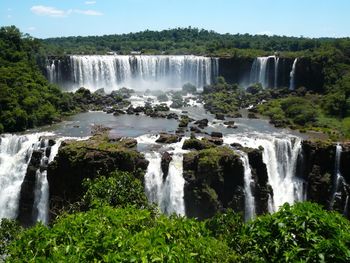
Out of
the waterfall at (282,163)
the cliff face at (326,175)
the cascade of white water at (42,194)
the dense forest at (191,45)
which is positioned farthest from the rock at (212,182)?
the dense forest at (191,45)

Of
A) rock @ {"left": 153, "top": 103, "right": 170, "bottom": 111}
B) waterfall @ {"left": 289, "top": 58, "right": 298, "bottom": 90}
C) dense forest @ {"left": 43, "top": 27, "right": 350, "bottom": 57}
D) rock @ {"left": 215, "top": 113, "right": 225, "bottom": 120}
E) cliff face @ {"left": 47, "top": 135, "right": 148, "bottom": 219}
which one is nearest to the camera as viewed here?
cliff face @ {"left": 47, "top": 135, "right": 148, "bottom": 219}

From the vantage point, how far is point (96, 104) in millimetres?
45281

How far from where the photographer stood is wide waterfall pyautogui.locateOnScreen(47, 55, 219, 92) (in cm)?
5138

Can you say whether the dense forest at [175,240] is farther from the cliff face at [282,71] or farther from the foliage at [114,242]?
the cliff face at [282,71]

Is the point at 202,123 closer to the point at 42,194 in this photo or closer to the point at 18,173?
the point at 42,194

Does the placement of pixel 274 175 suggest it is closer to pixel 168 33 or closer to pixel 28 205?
pixel 28 205

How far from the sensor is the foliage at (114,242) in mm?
7656

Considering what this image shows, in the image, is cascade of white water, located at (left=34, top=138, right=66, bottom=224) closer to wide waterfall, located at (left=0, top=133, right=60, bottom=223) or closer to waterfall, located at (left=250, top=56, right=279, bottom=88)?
wide waterfall, located at (left=0, top=133, right=60, bottom=223)

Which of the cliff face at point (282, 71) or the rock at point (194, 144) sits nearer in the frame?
the rock at point (194, 144)

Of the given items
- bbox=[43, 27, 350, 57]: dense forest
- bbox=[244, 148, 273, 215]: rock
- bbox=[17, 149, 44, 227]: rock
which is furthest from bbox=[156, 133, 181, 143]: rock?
bbox=[43, 27, 350, 57]: dense forest

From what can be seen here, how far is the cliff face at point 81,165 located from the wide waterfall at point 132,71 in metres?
A: 24.5

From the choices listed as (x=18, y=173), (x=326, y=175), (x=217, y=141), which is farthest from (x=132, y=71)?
(x=326, y=175)

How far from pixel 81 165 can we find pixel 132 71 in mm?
28766

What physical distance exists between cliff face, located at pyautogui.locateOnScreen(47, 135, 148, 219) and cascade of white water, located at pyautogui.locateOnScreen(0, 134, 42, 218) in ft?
7.42
